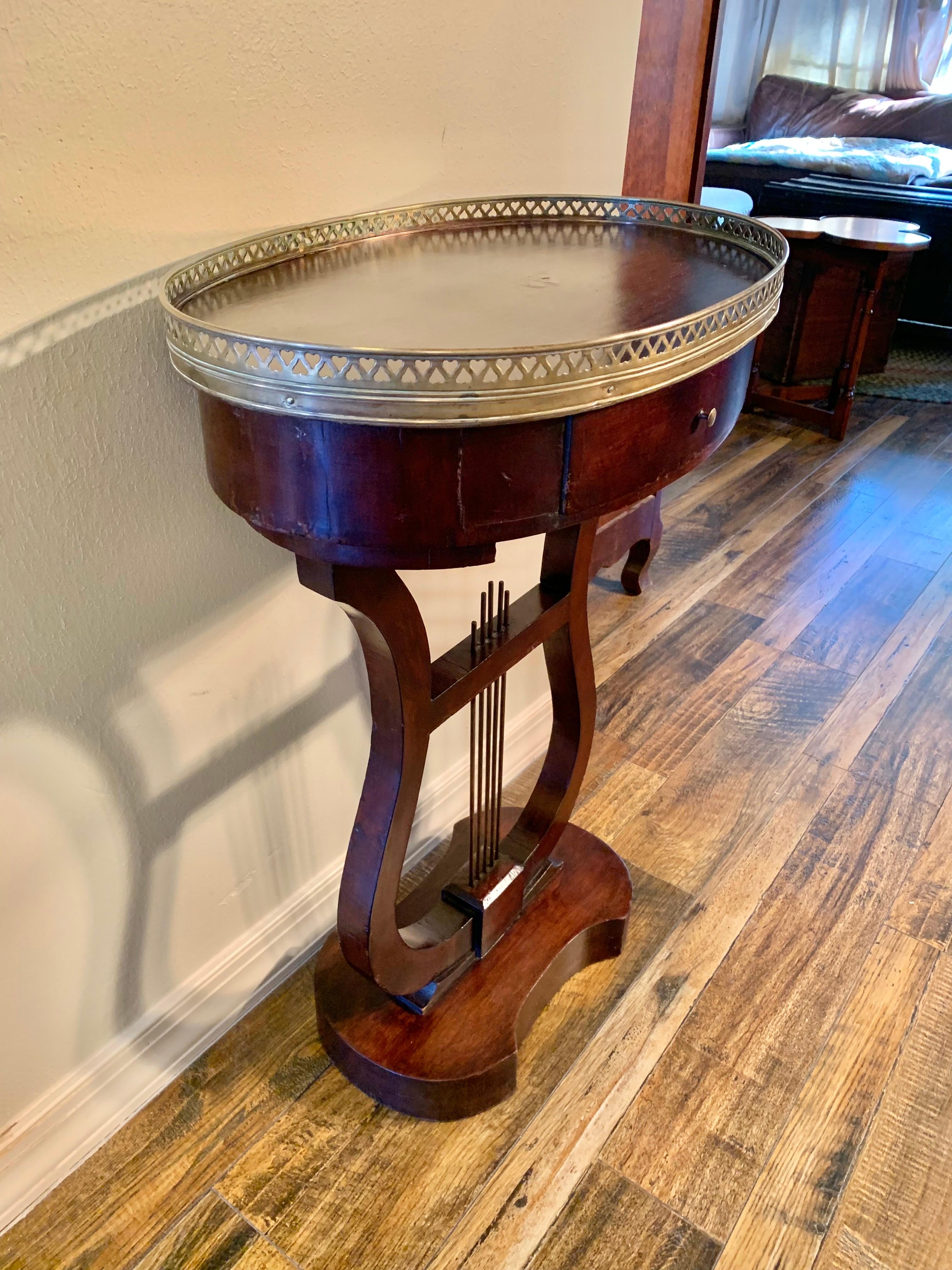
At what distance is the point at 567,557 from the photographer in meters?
1.10

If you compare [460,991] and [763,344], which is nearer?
[460,991]

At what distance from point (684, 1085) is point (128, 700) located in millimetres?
841

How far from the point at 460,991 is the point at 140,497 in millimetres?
724

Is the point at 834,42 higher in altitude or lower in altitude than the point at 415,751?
higher

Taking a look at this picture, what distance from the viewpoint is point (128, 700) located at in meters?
0.98

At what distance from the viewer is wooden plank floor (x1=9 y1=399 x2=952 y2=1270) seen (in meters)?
1.04

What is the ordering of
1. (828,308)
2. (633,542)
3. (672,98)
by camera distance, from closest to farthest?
1. (672,98)
2. (633,542)
3. (828,308)

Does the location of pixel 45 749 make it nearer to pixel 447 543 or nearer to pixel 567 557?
pixel 447 543

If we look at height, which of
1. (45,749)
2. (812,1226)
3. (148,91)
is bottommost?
(812,1226)

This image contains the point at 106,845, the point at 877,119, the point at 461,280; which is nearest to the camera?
the point at 461,280

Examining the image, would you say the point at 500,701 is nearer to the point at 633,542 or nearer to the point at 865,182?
the point at 633,542

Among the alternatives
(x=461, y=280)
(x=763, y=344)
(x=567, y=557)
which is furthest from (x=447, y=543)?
(x=763, y=344)

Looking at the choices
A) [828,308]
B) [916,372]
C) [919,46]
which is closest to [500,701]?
[828,308]

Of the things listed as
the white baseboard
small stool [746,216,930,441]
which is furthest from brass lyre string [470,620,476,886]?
small stool [746,216,930,441]
